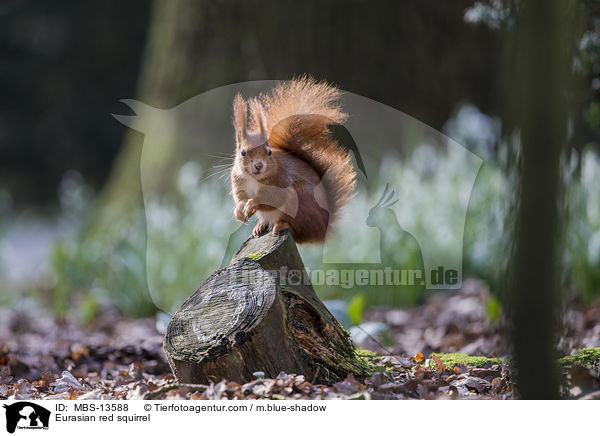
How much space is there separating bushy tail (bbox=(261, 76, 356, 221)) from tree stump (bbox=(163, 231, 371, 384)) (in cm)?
35

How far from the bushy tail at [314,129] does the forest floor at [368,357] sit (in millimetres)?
595

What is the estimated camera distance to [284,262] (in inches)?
74.9

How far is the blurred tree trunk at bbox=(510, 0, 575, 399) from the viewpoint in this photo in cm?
126

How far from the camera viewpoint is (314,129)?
207 centimetres

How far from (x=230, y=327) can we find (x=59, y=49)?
11023mm

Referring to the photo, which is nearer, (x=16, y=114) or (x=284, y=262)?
(x=284, y=262)

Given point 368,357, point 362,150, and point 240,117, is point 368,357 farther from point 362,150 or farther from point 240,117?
point 362,150

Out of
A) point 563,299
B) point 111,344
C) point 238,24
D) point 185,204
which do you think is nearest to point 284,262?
point 563,299

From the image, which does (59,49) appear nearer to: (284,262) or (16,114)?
Answer: (16,114)

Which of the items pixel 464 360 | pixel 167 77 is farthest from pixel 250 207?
pixel 167 77

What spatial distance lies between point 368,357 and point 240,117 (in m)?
0.90

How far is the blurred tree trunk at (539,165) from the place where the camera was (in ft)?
4.14
